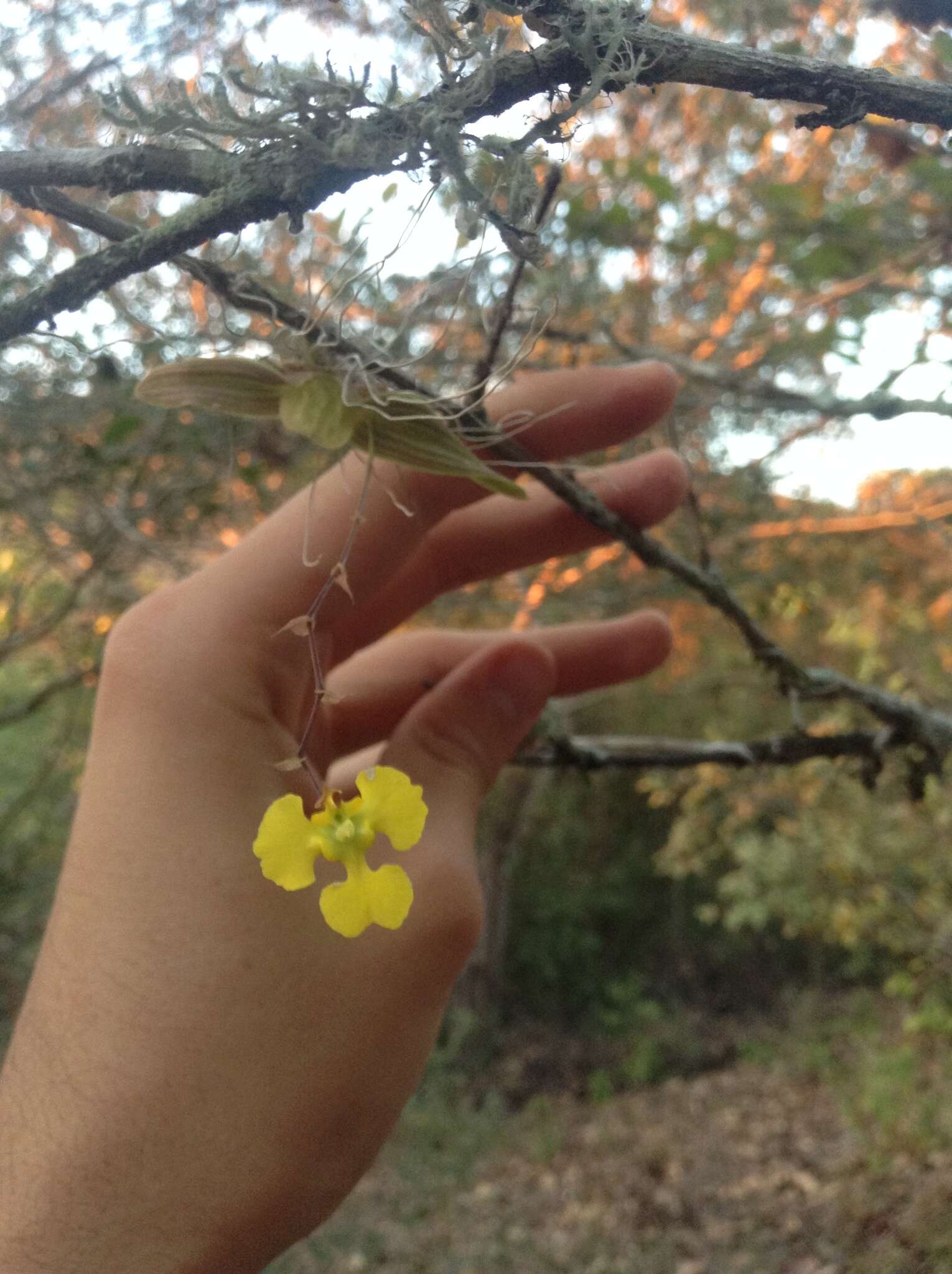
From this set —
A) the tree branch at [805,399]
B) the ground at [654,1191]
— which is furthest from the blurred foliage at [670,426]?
the ground at [654,1191]

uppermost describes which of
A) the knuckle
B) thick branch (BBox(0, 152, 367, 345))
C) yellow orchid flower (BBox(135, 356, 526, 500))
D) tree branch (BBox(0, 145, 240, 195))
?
tree branch (BBox(0, 145, 240, 195))

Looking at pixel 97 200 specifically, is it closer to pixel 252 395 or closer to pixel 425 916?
pixel 252 395

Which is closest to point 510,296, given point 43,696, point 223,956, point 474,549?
point 223,956

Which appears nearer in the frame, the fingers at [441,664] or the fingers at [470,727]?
the fingers at [470,727]

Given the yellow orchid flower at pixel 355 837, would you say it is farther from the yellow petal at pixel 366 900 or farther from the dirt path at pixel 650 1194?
the dirt path at pixel 650 1194

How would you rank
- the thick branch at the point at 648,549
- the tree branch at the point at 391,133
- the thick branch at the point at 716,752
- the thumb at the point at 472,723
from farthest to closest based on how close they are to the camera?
1. the thick branch at the point at 716,752
2. the thumb at the point at 472,723
3. the thick branch at the point at 648,549
4. the tree branch at the point at 391,133

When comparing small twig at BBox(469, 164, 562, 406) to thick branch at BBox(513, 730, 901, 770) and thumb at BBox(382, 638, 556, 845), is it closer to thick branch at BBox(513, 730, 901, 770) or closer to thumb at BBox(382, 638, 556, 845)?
thumb at BBox(382, 638, 556, 845)

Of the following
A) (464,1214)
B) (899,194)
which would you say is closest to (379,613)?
(899,194)

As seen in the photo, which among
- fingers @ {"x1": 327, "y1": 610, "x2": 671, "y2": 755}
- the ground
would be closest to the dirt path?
the ground
